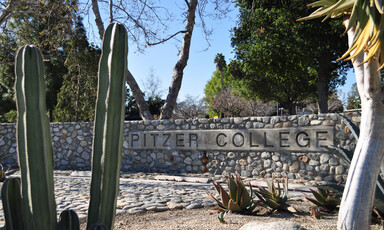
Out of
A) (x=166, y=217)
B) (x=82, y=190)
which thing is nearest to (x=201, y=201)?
(x=166, y=217)

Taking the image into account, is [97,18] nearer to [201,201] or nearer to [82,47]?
[82,47]

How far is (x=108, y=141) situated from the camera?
6.46 ft

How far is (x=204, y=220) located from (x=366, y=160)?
189 centimetres

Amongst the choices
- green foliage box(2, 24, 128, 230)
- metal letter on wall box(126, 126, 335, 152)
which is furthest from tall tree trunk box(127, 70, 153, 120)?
green foliage box(2, 24, 128, 230)

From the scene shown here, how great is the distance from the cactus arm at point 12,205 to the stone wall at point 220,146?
641cm

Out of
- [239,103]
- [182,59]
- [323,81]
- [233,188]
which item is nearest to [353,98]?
[239,103]

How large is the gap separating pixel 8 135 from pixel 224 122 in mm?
7651

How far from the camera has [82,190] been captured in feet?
20.6

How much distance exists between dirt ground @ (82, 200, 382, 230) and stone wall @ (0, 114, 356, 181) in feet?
10.0

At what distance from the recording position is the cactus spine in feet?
5.97

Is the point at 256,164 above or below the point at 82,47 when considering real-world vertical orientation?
below

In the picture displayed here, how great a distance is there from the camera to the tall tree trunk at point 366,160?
2.40 m

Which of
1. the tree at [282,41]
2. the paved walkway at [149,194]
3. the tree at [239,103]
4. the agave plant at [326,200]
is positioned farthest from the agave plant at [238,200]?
the tree at [239,103]

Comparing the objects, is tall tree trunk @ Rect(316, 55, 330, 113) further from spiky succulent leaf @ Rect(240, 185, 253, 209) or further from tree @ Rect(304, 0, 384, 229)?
tree @ Rect(304, 0, 384, 229)
